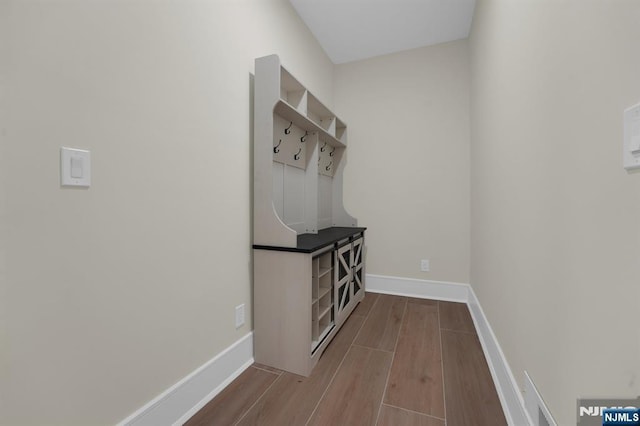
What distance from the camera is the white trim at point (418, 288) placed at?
2885 mm

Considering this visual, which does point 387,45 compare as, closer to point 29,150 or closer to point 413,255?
point 413,255

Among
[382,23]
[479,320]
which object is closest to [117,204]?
[479,320]

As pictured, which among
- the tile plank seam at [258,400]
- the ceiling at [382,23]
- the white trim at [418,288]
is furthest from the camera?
the white trim at [418,288]

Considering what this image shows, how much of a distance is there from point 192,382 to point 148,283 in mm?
586

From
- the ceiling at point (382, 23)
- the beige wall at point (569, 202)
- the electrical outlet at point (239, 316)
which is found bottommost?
the electrical outlet at point (239, 316)

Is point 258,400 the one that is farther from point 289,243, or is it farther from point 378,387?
point 289,243

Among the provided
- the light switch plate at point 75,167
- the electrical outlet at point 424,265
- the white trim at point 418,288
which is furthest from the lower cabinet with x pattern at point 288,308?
the electrical outlet at point 424,265

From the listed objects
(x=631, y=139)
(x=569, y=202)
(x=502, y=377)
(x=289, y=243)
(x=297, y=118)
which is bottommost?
(x=502, y=377)

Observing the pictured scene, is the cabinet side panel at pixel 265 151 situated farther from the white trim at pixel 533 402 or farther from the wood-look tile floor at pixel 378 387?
the white trim at pixel 533 402

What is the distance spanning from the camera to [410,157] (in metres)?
3.05

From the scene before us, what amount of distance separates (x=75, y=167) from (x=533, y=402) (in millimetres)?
1900

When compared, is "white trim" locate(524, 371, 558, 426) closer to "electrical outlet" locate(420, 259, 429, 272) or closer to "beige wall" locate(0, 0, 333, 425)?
"beige wall" locate(0, 0, 333, 425)

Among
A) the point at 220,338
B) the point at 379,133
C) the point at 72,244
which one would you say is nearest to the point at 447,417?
the point at 220,338

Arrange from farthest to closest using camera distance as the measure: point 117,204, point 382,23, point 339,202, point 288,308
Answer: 1. point 339,202
2. point 382,23
3. point 288,308
4. point 117,204
